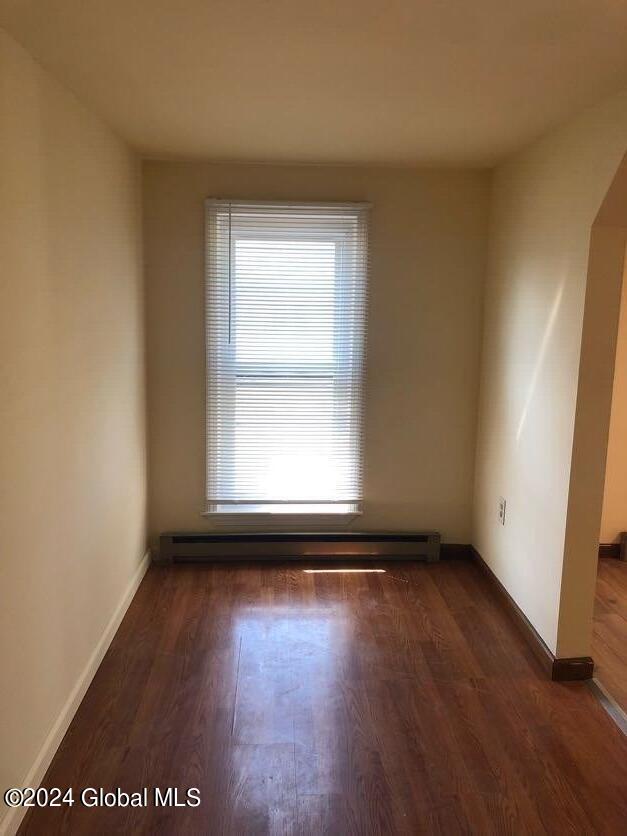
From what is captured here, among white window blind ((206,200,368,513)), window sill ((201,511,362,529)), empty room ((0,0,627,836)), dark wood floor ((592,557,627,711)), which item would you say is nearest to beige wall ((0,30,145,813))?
empty room ((0,0,627,836))

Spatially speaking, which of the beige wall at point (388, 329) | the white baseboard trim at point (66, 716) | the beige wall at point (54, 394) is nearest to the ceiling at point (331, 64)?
the beige wall at point (54, 394)

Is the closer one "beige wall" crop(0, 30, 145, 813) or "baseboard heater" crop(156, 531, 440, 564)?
"beige wall" crop(0, 30, 145, 813)

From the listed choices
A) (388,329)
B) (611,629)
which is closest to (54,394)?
(388,329)

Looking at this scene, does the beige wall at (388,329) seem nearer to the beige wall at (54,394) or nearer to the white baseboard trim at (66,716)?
the beige wall at (54,394)

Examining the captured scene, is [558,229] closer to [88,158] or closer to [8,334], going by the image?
[88,158]

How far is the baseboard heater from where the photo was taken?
3734mm

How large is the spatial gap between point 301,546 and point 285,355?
1125mm

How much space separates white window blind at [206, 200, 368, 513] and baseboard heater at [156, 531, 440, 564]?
0.16 m

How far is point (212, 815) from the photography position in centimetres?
190

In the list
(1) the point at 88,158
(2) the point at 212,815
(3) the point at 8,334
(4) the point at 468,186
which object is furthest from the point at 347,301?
(2) the point at 212,815

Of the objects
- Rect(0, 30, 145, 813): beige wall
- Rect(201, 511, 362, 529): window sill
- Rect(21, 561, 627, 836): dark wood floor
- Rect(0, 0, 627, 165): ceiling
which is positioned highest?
Rect(0, 0, 627, 165): ceiling

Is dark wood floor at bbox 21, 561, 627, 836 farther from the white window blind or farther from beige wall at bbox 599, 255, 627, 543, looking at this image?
beige wall at bbox 599, 255, 627, 543

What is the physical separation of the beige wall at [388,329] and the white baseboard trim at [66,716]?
2.79 ft

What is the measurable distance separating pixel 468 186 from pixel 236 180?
1285 millimetres
